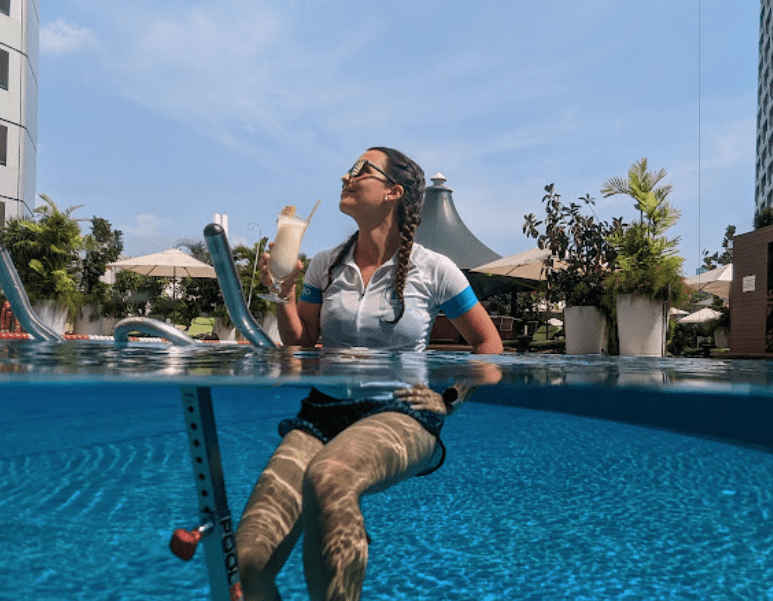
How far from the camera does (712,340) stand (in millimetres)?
23094

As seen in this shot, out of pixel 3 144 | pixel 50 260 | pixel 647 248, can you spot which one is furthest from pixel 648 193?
pixel 3 144

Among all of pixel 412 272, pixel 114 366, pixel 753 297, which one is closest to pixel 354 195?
pixel 412 272

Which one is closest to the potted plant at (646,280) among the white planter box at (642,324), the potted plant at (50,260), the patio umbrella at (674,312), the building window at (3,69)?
the white planter box at (642,324)

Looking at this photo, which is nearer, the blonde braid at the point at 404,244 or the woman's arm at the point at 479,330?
the blonde braid at the point at 404,244

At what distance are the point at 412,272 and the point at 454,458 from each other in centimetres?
804

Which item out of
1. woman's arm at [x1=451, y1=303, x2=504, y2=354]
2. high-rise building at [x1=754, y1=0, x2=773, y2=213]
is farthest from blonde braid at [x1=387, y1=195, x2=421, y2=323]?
high-rise building at [x1=754, y1=0, x2=773, y2=213]

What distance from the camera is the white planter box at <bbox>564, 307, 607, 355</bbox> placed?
11203mm

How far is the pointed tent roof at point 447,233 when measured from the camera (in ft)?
52.4

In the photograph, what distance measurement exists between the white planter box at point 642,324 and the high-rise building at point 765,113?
60539 mm

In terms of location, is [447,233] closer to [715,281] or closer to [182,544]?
[715,281]

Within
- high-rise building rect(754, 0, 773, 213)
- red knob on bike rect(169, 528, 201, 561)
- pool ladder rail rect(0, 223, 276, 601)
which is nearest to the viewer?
red knob on bike rect(169, 528, 201, 561)

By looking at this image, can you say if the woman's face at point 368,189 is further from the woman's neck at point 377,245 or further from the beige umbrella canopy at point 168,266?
the beige umbrella canopy at point 168,266

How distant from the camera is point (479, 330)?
7.98ft

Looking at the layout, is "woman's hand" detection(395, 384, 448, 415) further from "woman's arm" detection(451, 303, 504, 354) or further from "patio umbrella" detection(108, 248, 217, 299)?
"patio umbrella" detection(108, 248, 217, 299)
